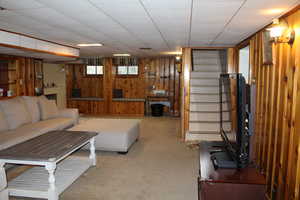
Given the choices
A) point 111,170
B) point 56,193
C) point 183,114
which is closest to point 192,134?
point 183,114

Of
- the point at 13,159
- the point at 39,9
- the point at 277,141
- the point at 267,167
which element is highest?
the point at 39,9

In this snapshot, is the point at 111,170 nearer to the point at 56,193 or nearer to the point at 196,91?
the point at 56,193

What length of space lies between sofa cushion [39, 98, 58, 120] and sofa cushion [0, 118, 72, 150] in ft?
1.42

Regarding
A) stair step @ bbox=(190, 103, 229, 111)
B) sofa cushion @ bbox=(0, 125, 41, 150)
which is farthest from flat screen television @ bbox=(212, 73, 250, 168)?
stair step @ bbox=(190, 103, 229, 111)

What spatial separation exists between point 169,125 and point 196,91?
1.50 metres

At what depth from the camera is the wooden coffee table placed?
8.24 ft

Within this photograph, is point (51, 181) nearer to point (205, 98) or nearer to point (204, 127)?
point (204, 127)

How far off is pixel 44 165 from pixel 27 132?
1.54m

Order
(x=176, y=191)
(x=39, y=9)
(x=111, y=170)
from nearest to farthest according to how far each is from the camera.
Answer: (x=39, y=9)
(x=176, y=191)
(x=111, y=170)

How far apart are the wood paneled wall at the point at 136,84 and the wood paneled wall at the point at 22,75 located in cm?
266

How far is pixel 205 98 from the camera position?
19.0 feet

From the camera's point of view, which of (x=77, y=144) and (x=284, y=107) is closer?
(x=284, y=107)

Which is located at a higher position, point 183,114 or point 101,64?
point 101,64

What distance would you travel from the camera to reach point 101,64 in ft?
29.5
